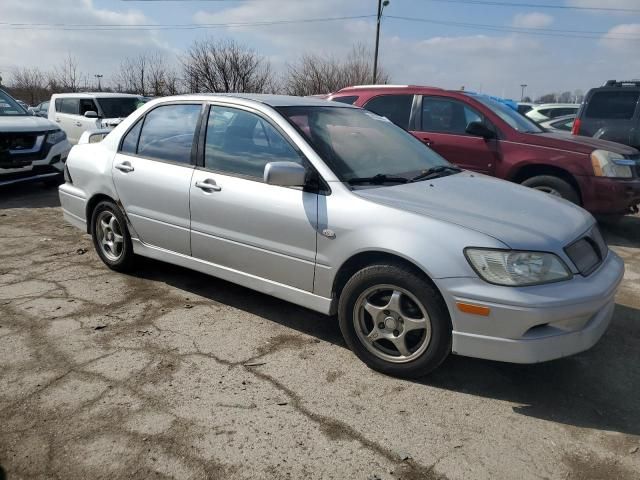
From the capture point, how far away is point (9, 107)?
898 centimetres

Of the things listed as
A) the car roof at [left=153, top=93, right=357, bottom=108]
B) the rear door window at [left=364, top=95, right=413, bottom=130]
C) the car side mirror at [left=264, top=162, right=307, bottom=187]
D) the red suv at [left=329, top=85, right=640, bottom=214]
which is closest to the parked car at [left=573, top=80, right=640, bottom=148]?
the red suv at [left=329, top=85, right=640, bottom=214]

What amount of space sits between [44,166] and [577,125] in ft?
29.0

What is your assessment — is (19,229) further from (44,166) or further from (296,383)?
(296,383)

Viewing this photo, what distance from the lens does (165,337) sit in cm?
366

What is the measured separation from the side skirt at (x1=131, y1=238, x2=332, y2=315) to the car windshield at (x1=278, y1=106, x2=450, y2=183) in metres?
0.81

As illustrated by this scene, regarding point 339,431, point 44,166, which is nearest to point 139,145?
point 339,431

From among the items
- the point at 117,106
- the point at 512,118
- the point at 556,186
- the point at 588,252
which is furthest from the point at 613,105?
the point at 117,106

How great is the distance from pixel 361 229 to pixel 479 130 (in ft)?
13.0

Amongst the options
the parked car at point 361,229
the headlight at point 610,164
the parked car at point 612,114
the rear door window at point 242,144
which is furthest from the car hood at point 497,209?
the parked car at point 612,114

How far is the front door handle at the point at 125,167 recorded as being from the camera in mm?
4421

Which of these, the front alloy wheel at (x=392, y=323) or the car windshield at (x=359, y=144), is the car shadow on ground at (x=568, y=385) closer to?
the front alloy wheel at (x=392, y=323)

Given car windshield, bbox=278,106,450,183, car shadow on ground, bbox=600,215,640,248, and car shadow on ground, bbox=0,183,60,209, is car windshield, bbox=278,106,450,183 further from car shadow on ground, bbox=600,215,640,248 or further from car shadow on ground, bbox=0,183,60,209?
car shadow on ground, bbox=0,183,60,209

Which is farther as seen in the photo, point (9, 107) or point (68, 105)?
point (68, 105)

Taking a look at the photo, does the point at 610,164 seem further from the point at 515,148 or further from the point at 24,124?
the point at 24,124
